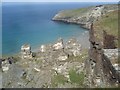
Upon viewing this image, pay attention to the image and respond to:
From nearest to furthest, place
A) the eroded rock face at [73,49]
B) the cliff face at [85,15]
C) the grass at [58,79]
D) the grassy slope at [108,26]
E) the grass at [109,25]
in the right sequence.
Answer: the grassy slope at [108,26] → the grass at [109,25] → the grass at [58,79] → the eroded rock face at [73,49] → the cliff face at [85,15]

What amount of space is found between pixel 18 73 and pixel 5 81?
2.19 m

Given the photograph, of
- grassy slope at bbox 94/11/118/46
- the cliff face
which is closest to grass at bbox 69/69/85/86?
grassy slope at bbox 94/11/118/46

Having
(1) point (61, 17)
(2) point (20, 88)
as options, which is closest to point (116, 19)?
(2) point (20, 88)

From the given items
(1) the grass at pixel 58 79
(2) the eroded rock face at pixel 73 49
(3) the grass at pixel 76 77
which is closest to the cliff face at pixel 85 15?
(2) the eroded rock face at pixel 73 49

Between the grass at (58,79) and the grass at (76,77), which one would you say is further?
the grass at (76,77)

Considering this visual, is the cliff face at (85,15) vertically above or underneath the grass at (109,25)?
underneath

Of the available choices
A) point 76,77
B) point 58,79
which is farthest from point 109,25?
point 58,79

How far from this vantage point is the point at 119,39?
2048 cm

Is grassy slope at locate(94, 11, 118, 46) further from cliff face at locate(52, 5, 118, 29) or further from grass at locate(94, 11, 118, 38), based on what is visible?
cliff face at locate(52, 5, 118, 29)

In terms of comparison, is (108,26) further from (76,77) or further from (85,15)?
(85,15)

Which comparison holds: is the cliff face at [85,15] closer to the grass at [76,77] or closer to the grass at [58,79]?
the grass at [76,77]

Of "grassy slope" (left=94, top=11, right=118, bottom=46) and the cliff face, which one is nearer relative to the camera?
"grassy slope" (left=94, top=11, right=118, bottom=46)

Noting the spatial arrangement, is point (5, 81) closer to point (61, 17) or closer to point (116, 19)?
point (116, 19)

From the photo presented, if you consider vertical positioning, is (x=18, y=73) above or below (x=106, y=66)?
below
